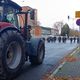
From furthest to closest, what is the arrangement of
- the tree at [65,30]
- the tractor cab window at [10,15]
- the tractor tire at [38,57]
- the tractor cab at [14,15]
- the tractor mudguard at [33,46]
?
the tree at [65,30] → the tractor tire at [38,57] → the tractor mudguard at [33,46] → the tractor cab window at [10,15] → the tractor cab at [14,15]

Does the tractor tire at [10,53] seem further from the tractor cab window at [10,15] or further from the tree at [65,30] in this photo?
the tree at [65,30]

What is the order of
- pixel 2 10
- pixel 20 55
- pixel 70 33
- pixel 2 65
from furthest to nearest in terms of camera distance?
pixel 70 33 < pixel 2 10 < pixel 20 55 < pixel 2 65

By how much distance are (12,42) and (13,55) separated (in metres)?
0.60

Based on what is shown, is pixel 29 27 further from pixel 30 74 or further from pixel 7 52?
pixel 7 52

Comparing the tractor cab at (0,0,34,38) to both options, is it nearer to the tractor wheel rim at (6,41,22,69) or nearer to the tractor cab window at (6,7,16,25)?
the tractor cab window at (6,7,16,25)

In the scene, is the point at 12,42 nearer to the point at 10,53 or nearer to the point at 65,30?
the point at 10,53

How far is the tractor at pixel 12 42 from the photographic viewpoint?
9630 millimetres

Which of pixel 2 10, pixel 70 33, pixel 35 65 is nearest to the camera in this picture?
pixel 2 10

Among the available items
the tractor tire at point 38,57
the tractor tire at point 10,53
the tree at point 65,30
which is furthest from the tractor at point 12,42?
the tree at point 65,30

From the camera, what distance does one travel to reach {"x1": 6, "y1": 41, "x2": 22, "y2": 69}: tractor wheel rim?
33.7 ft

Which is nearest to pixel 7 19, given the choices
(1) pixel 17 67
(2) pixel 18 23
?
(2) pixel 18 23

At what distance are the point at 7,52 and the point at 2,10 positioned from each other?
7.25ft

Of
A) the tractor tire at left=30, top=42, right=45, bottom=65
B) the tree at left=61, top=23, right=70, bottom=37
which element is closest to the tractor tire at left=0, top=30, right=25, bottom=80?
the tractor tire at left=30, top=42, right=45, bottom=65

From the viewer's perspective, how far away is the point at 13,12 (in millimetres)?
12312
